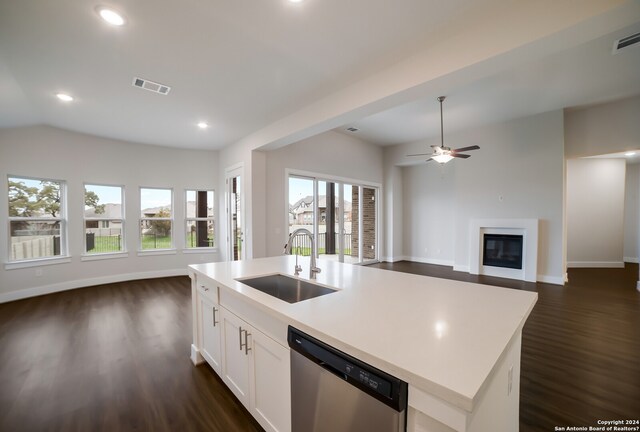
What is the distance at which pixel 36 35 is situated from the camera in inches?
88.1

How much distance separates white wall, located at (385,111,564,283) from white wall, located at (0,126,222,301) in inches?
224

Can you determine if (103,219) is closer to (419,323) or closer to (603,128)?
(419,323)

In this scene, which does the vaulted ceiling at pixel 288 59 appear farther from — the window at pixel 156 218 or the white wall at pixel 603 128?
the window at pixel 156 218

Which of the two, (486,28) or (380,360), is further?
(486,28)

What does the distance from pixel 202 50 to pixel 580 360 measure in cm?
465

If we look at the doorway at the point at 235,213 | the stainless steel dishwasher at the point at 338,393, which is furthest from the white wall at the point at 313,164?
the stainless steel dishwasher at the point at 338,393

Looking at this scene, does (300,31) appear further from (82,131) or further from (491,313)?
(82,131)

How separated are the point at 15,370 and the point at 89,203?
3.76 m

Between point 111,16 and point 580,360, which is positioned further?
point 580,360

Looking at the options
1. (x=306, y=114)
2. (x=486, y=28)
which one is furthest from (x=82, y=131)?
(x=486, y=28)

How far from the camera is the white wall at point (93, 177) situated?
4.31 meters

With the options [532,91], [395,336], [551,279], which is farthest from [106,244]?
[551,279]

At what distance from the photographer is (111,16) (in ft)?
6.71

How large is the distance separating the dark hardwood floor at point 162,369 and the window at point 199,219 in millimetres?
2317
